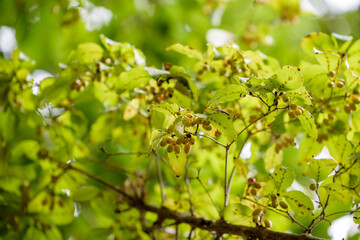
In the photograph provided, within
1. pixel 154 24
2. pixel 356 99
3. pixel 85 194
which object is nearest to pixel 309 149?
pixel 356 99

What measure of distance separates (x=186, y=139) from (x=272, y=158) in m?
0.53

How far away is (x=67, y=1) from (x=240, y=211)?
1547 mm

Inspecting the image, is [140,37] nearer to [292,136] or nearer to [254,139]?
[254,139]

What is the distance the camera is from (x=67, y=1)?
204 cm

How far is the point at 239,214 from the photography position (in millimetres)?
994

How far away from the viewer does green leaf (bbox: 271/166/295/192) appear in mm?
937

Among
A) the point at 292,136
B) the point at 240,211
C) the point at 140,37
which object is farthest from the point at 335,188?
the point at 140,37

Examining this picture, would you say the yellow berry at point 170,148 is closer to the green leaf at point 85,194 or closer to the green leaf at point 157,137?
the green leaf at point 157,137

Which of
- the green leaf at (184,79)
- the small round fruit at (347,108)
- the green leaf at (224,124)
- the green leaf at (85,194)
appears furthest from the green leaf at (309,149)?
the green leaf at (85,194)

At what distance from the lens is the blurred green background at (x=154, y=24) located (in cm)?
200

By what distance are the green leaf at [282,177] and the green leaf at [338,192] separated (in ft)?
0.28

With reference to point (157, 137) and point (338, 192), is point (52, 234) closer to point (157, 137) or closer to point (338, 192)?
point (157, 137)

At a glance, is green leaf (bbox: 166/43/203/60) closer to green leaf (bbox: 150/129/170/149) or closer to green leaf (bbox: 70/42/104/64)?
green leaf (bbox: 70/42/104/64)

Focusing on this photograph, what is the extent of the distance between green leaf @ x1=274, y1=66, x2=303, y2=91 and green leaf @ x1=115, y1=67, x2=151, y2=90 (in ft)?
1.42
